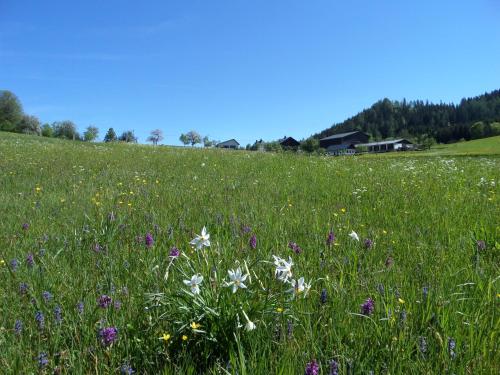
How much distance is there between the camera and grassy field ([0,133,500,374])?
6.14 feet

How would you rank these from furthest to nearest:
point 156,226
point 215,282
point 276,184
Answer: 1. point 276,184
2. point 156,226
3. point 215,282

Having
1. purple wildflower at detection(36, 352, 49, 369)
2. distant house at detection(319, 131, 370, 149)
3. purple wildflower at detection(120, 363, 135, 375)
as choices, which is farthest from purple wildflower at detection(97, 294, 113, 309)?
distant house at detection(319, 131, 370, 149)

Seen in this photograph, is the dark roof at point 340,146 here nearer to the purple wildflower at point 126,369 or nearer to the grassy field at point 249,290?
the grassy field at point 249,290

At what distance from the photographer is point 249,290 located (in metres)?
2.16

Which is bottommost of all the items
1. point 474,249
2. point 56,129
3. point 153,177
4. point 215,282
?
point 474,249

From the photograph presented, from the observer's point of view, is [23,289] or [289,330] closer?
[289,330]

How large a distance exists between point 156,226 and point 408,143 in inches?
6807

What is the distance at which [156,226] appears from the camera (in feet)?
13.4

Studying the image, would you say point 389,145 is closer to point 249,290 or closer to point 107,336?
point 249,290

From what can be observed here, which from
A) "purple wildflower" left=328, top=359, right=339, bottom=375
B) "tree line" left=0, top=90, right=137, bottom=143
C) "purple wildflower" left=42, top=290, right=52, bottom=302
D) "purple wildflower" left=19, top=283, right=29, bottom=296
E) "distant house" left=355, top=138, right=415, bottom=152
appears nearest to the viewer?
"purple wildflower" left=328, top=359, right=339, bottom=375

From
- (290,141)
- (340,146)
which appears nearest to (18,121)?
(290,141)

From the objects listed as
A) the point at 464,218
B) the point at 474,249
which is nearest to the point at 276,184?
the point at 464,218

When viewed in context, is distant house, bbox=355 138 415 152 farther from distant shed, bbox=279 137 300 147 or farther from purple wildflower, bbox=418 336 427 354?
purple wildflower, bbox=418 336 427 354

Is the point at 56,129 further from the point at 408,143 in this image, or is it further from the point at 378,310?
the point at 378,310
